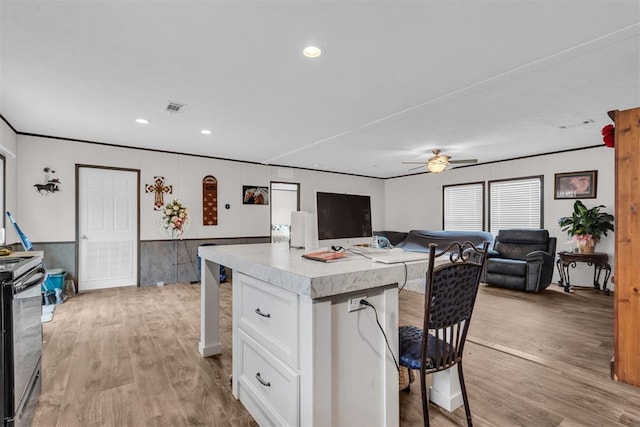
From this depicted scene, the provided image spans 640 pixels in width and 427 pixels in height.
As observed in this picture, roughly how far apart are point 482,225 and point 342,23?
19.8ft

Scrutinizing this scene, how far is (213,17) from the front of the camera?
1.93m

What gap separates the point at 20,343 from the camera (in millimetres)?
1654

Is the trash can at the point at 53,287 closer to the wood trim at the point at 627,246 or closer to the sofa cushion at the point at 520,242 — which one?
the wood trim at the point at 627,246

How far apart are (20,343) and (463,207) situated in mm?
7374

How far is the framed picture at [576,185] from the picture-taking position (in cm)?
525

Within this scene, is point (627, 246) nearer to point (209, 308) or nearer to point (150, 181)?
point (209, 308)

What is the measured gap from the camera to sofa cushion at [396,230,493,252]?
6.32 m

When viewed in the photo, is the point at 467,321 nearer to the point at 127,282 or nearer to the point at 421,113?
the point at 421,113

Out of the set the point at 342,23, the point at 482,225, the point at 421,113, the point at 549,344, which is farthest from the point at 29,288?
the point at 482,225

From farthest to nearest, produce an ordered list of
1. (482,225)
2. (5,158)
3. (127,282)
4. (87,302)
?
1. (482,225)
2. (127,282)
3. (87,302)
4. (5,158)

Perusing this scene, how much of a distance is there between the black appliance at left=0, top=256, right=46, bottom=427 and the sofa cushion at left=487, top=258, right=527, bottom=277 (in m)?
5.93

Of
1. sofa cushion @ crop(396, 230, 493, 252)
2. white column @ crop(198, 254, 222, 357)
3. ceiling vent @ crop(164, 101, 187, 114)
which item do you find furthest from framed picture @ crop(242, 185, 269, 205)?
white column @ crop(198, 254, 222, 357)

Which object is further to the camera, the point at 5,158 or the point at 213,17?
the point at 5,158

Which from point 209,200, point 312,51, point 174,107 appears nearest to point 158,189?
point 209,200
